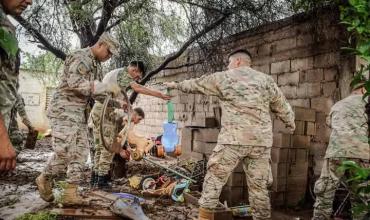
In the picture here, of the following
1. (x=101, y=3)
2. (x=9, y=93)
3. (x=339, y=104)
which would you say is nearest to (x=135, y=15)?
(x=101, y=3)

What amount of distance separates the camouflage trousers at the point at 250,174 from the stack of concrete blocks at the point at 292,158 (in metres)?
1.55

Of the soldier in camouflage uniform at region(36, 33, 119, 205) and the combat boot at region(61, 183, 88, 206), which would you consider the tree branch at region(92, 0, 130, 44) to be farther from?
the combat boot at region(61, 183, 88, 206)

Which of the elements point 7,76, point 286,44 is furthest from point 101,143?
point 286,44

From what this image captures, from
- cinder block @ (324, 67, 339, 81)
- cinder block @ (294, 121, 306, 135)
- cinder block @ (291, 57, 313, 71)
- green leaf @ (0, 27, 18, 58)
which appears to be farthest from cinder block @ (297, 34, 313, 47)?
green leaf @ (0, 27, 18, 58)

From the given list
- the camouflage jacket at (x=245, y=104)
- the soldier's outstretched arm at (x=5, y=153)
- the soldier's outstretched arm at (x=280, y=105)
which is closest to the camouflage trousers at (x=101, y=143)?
the camouflage jacket at (x=245, y=104)

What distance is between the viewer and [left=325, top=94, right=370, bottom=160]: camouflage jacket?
4094mm

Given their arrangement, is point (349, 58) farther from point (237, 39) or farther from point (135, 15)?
point (135, 15)

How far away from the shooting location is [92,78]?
475 centimetres

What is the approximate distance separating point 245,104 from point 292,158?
2.04 meters

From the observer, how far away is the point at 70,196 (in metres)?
4.48

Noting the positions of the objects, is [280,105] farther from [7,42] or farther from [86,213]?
[7,42]

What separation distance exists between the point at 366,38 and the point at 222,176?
2409mm

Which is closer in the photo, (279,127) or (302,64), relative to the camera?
(279,127)

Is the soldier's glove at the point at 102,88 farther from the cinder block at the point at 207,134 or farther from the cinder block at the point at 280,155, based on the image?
the cinder block at the point at 280,155
